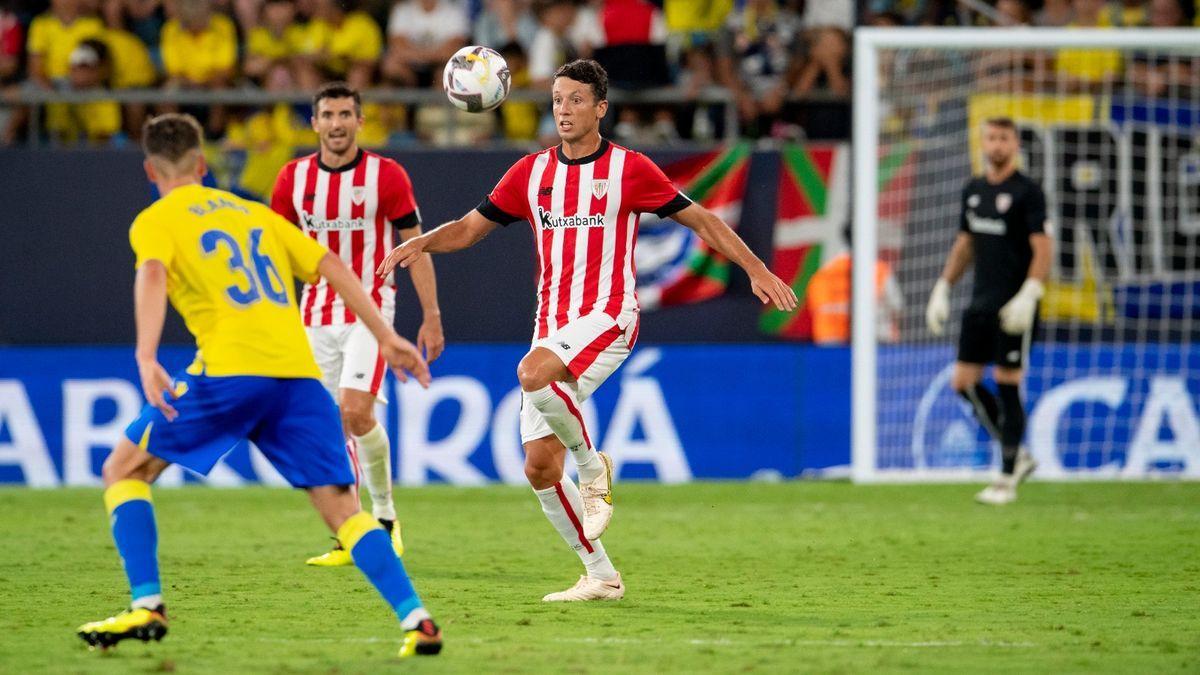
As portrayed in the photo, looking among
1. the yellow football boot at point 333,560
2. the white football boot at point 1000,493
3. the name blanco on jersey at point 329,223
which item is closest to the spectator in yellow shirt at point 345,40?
the name blanco on jersey at point 329,223

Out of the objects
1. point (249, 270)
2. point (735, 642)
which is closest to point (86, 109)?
point (249, 270)

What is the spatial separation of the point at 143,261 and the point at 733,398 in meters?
8.48

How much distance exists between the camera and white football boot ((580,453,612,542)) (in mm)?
6617

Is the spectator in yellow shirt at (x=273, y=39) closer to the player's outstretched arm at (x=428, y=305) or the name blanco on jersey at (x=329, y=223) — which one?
the name blanco on jersey at (x=329, y=223)

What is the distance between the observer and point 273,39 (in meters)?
14.9

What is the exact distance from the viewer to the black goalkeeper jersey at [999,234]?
36.0 ft

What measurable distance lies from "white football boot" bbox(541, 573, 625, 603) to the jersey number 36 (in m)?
2.02

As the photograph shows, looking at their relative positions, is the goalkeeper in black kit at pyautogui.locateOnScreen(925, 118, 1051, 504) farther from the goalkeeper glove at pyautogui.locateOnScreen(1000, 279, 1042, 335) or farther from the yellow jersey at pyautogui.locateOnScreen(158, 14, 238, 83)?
the yellow jersey at pyautogui.locateOnScreen(158, 14, 238, 83)

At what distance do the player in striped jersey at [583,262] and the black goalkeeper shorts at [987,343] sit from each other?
4572 millimetres

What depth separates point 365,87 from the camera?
47.6 feet

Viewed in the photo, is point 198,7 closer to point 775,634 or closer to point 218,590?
point 218,590

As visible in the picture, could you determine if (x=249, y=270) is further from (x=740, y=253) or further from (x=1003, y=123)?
(x=1003, y=123)

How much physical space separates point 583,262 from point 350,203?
204 centimetres

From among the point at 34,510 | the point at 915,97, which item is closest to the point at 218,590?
the point at 34,510
